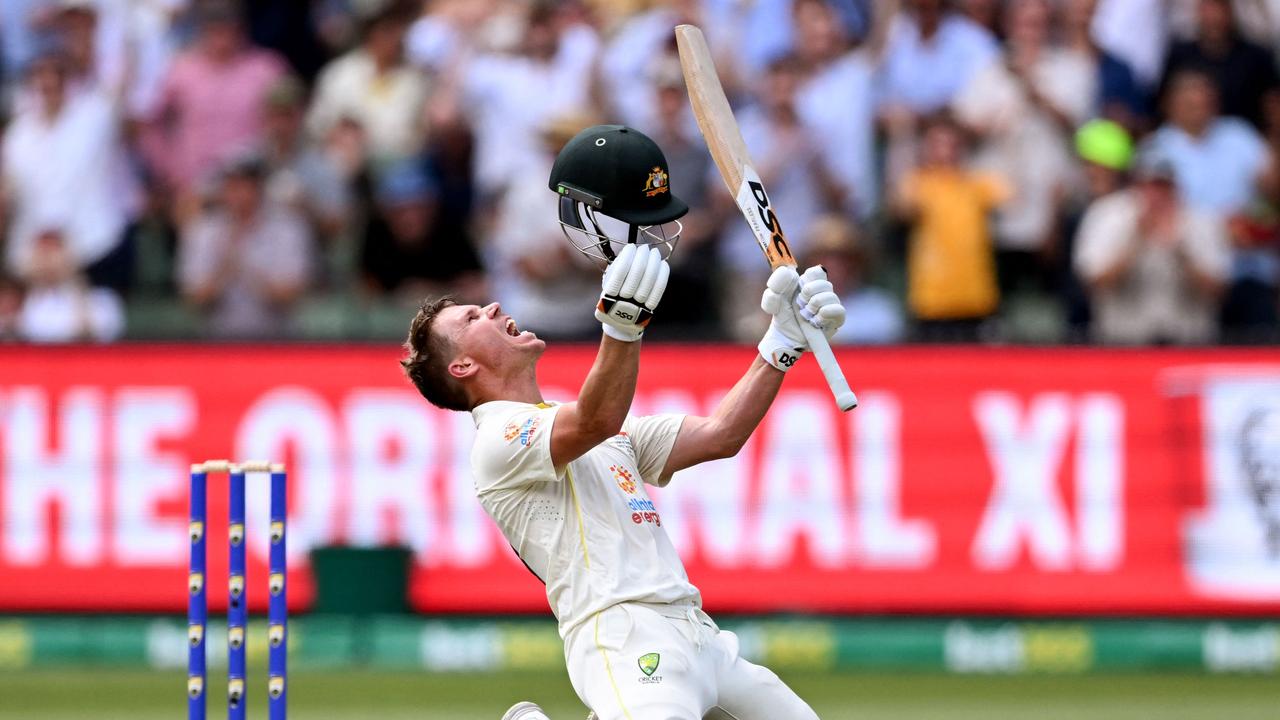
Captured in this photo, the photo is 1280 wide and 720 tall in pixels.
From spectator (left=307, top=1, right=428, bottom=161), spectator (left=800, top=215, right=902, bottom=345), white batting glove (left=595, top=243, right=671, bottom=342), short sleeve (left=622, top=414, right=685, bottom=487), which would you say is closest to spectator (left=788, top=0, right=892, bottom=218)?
spectator (left=800, top=215, right=902, bottom=345)

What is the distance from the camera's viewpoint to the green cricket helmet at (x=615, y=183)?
4.84 meters

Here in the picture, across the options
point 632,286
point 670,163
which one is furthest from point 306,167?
point 632,286

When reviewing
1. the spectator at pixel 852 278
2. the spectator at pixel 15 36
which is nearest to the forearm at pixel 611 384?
the spectator at pixel 852 278

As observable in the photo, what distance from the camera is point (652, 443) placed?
5.43 m

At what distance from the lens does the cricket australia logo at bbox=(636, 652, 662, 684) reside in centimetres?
482

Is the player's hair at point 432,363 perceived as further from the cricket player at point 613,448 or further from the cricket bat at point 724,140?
the cricket bat at point 724,140

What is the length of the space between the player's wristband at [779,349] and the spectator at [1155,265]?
5.03 meters

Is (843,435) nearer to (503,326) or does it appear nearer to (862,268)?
(862,268)

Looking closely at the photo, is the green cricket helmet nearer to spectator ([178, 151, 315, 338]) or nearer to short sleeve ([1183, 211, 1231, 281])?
short sleeve ([1183, 211, 1231, 281])

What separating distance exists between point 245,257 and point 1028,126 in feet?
14.2

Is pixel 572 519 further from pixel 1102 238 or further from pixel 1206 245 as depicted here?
pixel 1206 245

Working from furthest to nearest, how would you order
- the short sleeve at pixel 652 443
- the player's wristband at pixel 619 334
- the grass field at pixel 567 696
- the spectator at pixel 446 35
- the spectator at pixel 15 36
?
the spectator at pixel 15 36 → the spectator at pixel 446 35 → the grass field at pixel 567 696 → the short sleeve at pixel 652 443 → the player's wristband at pixel 619 334

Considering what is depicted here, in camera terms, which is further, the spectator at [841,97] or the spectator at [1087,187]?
the spectator at [841,97]

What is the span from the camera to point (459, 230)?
1055cm
